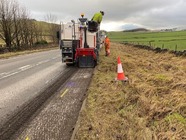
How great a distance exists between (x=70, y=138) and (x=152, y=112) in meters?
2.13

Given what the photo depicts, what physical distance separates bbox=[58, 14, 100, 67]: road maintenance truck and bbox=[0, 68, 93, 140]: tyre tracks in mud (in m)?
7.25

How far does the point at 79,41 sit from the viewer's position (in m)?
17.1

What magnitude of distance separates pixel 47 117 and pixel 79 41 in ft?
36.5

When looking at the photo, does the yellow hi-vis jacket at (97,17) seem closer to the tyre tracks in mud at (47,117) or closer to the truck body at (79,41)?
the truck body at (79,41)

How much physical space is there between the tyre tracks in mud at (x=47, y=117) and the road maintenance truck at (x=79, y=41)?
23.8 ft

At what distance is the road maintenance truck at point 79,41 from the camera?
54.6 ft

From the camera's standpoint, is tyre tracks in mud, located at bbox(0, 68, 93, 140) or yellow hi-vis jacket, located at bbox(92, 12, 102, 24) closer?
tyre tracks in mud, located at bbox(0, 68, 93, 140)

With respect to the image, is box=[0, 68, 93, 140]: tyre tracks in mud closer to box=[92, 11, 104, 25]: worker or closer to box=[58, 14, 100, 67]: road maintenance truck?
box=[58, 14, 100, 67]: road maintenance truck

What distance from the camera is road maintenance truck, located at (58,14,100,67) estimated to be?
16641mm

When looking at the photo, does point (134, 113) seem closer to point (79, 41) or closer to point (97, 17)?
point (97, 17)

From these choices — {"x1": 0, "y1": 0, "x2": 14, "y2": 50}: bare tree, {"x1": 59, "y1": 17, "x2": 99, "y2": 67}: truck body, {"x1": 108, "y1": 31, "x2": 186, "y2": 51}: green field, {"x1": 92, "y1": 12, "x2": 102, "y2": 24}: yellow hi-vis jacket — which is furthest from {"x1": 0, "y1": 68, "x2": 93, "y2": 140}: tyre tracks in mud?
{"x1": 0, "y1": 0, "x2": 14, "y2": 50}: bare tree

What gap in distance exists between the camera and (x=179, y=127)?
197 inches

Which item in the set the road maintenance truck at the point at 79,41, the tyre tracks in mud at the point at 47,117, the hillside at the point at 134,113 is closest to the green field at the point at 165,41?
the road maintenance truck at the point at 79,41

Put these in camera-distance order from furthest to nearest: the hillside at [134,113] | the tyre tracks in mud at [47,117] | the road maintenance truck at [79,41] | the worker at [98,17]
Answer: the road maintenance truck at [79,41]
the worker at [98,17]
the tyre tracks in mud at [47,117]
the hillside at [134,113]
